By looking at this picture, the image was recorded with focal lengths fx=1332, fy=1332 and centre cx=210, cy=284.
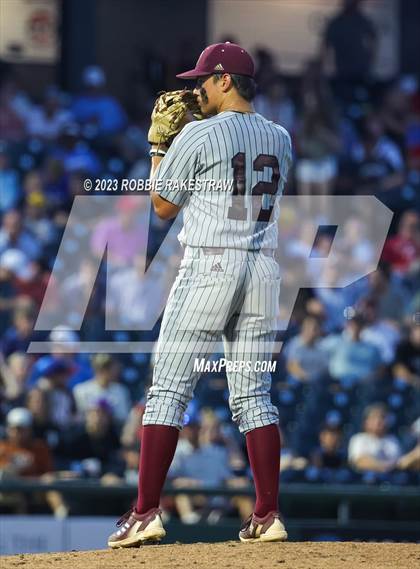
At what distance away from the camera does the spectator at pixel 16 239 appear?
1084 centimetres

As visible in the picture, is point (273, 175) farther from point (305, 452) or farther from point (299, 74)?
point (299, 74)

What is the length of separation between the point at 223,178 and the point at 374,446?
463 centimetres

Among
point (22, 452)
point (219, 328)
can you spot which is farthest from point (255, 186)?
point (22, 452)

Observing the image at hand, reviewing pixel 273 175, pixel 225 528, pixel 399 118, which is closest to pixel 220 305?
pixel 273 175

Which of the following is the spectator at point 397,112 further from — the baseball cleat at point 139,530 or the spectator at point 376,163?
the baseball cleat at point 139,530

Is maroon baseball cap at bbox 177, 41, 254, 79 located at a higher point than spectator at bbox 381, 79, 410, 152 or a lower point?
lower

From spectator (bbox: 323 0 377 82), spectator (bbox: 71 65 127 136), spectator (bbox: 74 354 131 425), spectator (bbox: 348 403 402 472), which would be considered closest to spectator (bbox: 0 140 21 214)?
spectator (bbox: 71 65 127 136)

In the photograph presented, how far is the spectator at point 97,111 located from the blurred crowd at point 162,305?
0.05 feet

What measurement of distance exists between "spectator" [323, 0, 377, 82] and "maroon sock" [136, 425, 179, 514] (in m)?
10.5

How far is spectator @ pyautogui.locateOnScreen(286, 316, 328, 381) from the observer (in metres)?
9.62

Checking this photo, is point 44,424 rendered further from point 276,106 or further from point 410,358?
point 276,106

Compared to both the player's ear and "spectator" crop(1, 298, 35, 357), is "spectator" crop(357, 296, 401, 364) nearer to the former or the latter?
"spectator" crop(1, 298, 35, 357)

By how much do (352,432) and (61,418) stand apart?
1.99 meters

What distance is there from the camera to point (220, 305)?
182 inches
